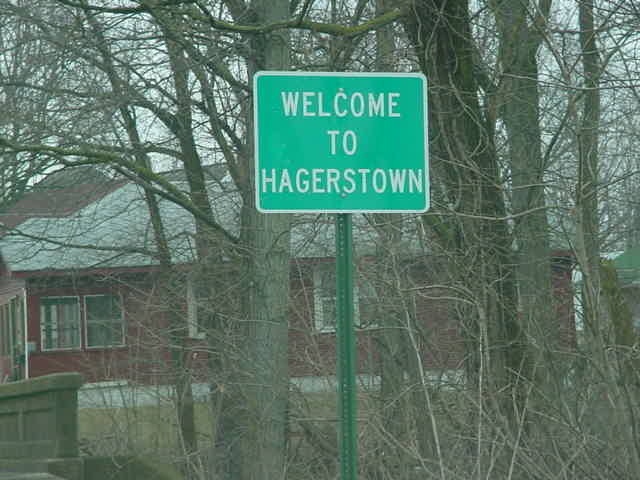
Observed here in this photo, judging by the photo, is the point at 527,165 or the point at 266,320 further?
the point at 266,320

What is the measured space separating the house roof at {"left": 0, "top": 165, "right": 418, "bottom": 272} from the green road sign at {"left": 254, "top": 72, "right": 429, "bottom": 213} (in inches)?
342

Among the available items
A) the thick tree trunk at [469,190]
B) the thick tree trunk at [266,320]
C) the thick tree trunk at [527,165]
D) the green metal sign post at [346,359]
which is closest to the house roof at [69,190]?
the thick tree trunk at [266,320]

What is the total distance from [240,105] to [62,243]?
3.94 meters

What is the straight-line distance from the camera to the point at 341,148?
3912mm

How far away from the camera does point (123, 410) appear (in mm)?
11555

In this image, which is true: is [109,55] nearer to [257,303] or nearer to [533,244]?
[257,303]

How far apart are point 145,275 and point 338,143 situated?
11.6 m

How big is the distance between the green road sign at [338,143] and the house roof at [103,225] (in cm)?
868

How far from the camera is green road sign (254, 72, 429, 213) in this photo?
12.7ft

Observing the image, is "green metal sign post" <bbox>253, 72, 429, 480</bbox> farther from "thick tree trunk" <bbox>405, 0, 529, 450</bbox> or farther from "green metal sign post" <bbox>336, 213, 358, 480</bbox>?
"thick tree trunk" <bbox>405, 0, 529, 450</bbox>

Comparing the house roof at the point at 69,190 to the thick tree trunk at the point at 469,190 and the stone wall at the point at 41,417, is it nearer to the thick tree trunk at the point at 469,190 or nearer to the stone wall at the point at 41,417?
the stone wall at the point at 41,417

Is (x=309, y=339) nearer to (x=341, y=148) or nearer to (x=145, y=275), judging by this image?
(x=341, y=148)

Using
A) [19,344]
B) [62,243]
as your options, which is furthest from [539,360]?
[19,344]

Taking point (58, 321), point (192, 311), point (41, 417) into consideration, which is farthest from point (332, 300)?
Result: point (58, 321)
